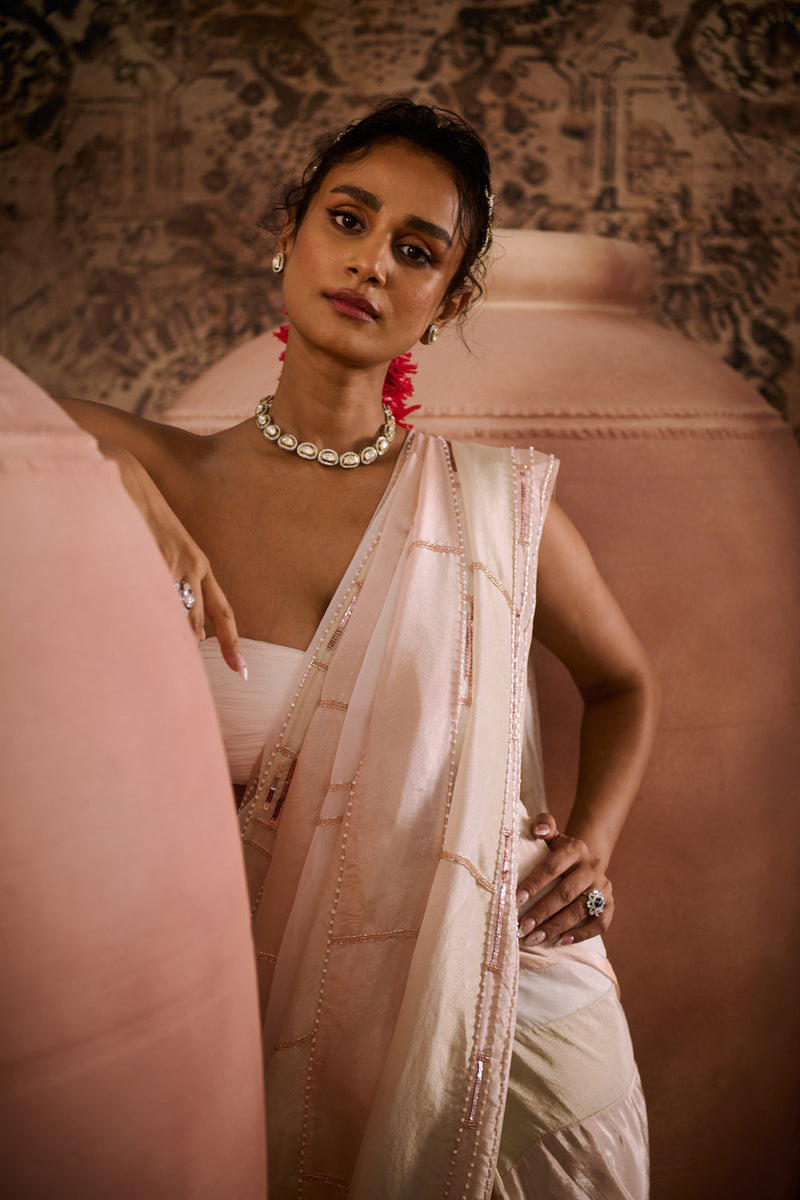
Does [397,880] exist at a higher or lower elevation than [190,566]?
lower

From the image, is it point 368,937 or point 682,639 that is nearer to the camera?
point 368,937

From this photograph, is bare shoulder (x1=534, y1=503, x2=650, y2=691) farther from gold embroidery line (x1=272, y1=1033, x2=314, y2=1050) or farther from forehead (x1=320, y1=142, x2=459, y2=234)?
gold embroidery line (x1=272, y1=1033, x2=314, y2=1050)

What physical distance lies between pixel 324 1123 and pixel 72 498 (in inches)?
22.4

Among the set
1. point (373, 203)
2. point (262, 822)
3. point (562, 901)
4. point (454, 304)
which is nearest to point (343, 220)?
point (373, 203)

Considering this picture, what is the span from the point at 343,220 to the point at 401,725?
0.47 meters

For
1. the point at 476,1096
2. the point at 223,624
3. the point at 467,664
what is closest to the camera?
the point at 223,624

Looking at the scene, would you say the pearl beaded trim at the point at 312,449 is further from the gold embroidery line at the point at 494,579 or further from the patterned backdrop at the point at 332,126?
the patterned backdrop at the point at 332,126

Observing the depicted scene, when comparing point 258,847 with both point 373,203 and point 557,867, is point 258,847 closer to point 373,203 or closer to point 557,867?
point 557,867

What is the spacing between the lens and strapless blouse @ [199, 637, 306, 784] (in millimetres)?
828

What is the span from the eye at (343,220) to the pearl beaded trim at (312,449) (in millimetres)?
184

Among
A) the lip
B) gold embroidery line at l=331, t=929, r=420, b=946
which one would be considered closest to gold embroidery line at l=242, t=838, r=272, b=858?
gold embroidery line at l=331, t=929, r=420, b=946

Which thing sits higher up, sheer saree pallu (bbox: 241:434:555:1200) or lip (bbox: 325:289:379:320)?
lip (bbox: 325:289:379:320)

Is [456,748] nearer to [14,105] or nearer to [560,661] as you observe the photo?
[560,661]

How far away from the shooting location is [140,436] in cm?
88
